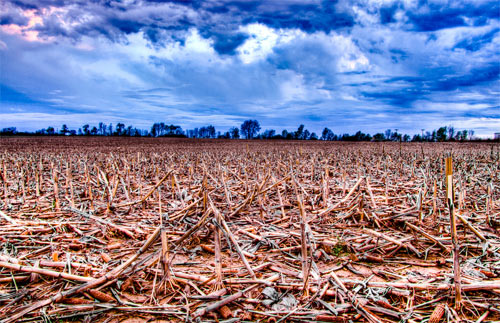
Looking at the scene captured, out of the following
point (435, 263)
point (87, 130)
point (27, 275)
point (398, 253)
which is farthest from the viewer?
point (87, 130)

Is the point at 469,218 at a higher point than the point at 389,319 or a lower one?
higher

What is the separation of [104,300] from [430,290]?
12.0ft

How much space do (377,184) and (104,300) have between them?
7894 mm

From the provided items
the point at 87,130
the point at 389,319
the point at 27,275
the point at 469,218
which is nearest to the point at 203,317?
the point at 389,319

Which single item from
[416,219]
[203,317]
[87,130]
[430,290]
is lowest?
[203,317]

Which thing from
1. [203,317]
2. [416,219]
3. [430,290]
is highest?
[416,219]

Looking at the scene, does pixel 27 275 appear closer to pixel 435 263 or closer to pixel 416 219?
pixel 435 263

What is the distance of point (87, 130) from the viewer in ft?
310

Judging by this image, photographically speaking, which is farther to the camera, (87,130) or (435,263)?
(87,130)

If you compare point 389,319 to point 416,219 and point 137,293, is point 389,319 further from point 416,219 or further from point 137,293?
point 416,219

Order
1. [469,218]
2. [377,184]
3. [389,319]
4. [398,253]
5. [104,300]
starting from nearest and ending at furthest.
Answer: [389,319]
[104,300]
[398,253]
[469,218]
[377,184]

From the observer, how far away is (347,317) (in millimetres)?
2807

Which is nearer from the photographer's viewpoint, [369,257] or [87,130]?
[369,257]

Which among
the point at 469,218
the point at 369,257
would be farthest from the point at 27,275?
the point at 469,218
